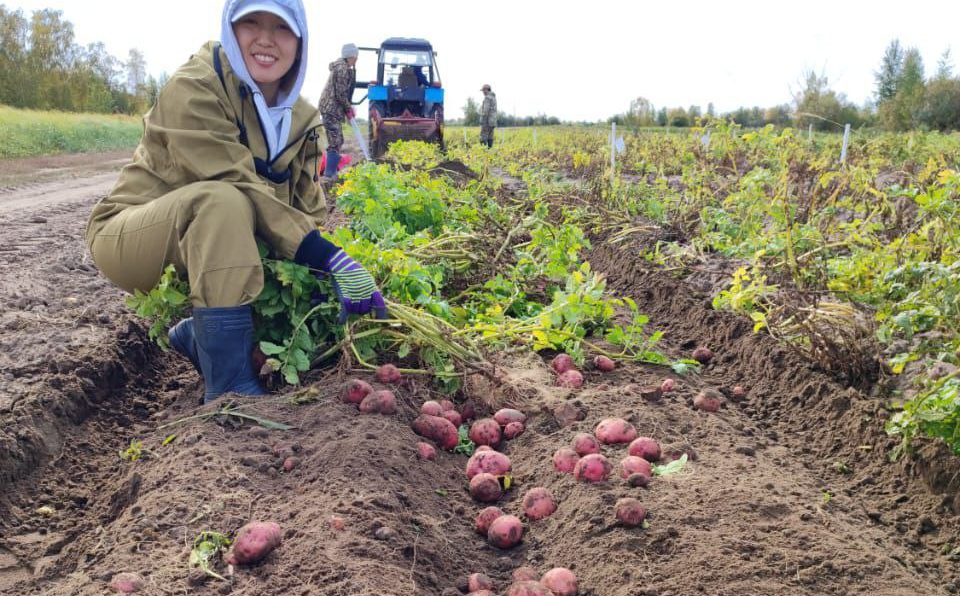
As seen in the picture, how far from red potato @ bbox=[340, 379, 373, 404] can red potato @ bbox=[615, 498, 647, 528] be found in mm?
1110

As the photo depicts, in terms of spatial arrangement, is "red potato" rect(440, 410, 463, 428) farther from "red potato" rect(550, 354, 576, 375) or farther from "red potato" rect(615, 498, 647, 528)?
"red potato" rect(615, 498, 647, 528)

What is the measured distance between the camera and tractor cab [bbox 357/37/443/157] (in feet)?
48.8

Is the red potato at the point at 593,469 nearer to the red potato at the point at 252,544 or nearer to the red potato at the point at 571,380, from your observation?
the red potato at the point at 571,380

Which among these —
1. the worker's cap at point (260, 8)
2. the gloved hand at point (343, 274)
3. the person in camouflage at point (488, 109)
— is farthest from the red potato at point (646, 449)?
the person in camouflage at point (488, 109)

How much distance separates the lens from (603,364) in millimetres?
3486

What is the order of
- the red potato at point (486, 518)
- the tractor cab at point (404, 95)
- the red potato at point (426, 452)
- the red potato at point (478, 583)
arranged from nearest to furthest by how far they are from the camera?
the red potato at point (478, 583)
the red potato at point (486, 518)
the red potato at point (426, 452)
the tractor cab at point (404, 95)

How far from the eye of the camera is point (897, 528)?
7.87ft

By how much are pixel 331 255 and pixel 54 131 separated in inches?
903

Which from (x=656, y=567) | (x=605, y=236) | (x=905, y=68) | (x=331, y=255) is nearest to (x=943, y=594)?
(x=656, y=567)

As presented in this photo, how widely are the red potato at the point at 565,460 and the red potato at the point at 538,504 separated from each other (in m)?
0.14

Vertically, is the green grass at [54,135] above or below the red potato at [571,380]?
above

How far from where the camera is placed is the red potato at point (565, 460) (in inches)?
96.4

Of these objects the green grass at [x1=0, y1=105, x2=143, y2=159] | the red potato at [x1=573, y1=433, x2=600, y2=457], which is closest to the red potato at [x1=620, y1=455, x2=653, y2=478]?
the red potato at [x1=573, y1=433, x2=600, y2=457]

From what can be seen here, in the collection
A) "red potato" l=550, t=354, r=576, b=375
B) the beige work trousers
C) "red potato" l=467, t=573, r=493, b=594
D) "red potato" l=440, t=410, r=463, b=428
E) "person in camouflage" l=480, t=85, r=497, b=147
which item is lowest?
"red potato" l=467, t=573, r=493, b=594
